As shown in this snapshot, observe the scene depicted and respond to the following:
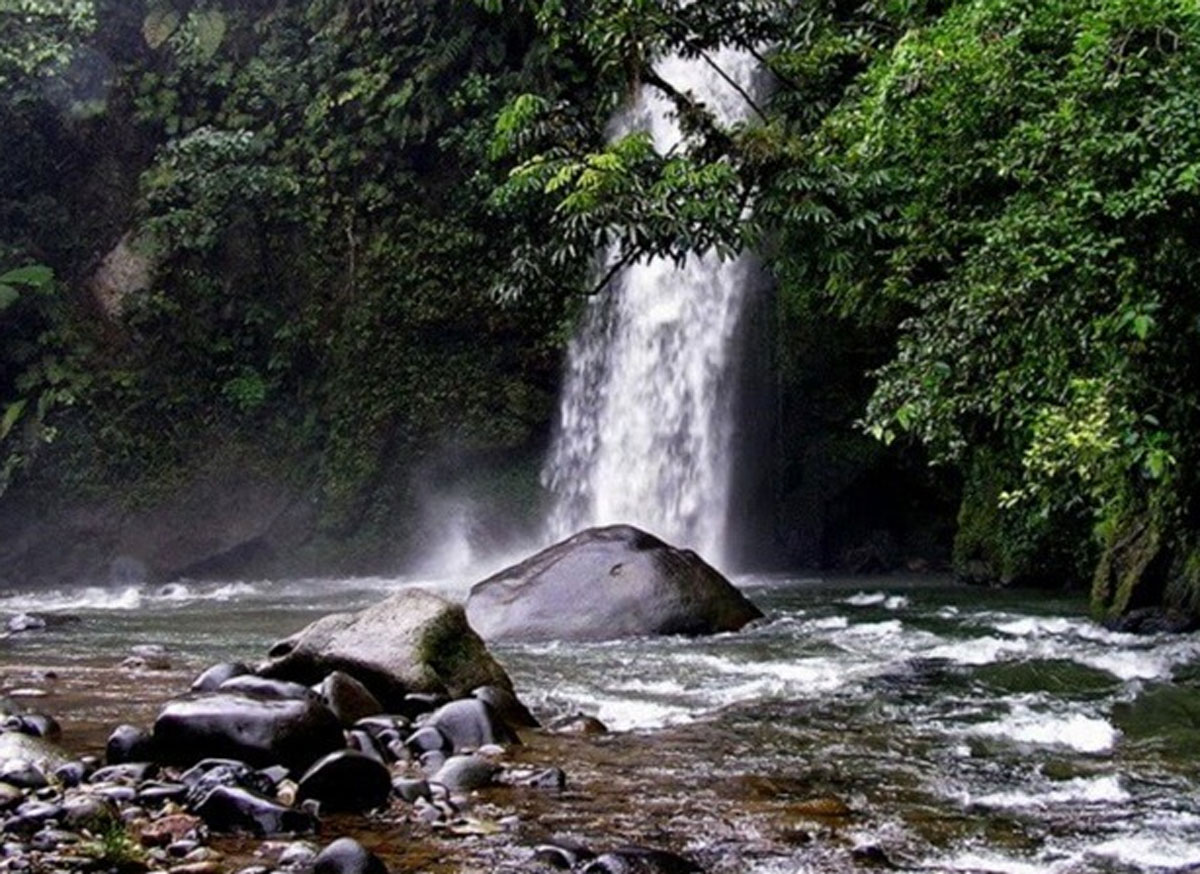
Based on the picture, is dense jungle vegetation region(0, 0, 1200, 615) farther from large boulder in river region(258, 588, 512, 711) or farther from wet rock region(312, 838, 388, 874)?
wet rock region(312, 838, 388, 874)

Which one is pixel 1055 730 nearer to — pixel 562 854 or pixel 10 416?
pixel 562 854

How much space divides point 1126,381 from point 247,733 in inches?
184

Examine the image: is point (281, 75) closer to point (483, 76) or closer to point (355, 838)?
point (483, 76)

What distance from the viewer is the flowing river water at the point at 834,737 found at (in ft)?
15.7

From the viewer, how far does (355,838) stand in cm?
477

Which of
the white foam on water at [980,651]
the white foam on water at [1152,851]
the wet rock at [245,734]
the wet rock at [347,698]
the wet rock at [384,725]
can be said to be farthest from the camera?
the white foam on water at [980,651]

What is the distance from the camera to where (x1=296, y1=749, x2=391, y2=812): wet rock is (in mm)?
5152

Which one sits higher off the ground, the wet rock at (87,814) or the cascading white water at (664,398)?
the cascading white water at (664,398)

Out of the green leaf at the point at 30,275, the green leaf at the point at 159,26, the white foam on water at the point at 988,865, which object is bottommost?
the white foam on water at the point at 988,865

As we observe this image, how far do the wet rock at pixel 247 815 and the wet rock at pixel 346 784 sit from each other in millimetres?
309

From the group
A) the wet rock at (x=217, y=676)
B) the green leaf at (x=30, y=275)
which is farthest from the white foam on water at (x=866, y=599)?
the green leaf at (x=30, y=275)

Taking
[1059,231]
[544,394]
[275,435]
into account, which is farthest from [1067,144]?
[275,435]

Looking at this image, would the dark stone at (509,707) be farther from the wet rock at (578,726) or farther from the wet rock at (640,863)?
the wet rock at (640,863)

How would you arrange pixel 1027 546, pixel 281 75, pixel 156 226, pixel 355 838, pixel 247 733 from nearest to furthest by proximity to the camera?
1. pixel 355 838
2. pixel 247 733
3. pixel 1027 546
4. pixel 156 226
5. pixel 281 75
